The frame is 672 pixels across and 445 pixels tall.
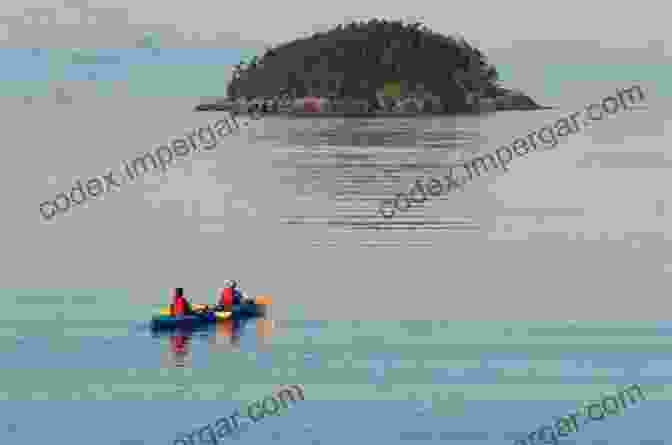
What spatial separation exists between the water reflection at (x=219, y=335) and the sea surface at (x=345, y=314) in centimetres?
12

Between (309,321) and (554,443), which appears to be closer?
(554,443)

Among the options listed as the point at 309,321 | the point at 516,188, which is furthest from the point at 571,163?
the point at 309,321

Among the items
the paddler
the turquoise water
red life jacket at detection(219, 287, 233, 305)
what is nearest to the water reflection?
the turquoise water

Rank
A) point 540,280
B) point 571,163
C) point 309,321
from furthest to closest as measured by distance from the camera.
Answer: point 571,163 → point 540,280 → point 309,321

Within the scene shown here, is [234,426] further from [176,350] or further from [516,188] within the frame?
[516,188]

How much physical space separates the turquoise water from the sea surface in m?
0.10

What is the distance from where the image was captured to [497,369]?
1775 inches

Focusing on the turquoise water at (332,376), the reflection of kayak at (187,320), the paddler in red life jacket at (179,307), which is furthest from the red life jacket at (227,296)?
the paddler in red life jacket at (179,307)

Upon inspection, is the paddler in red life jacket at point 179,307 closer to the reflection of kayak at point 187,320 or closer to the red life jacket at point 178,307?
the red life jacket at point 178,307

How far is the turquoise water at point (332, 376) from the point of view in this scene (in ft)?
128

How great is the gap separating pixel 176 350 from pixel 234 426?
8863 mm

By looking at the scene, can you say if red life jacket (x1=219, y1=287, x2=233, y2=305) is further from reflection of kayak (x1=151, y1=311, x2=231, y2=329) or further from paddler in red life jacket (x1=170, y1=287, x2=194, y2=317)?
paddler in red life jacket (x1=170, y1=287, x2=194, y2=317)

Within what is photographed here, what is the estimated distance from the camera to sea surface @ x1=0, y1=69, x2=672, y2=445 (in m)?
40.2

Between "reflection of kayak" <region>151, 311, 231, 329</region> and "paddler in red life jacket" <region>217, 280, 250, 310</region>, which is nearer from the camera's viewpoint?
"reflection of kayak" <region>151, 311, 231, 329</region>
